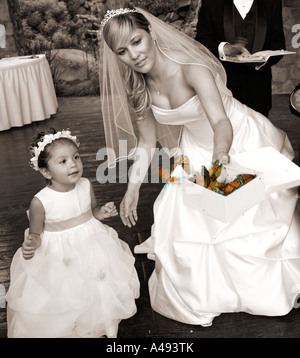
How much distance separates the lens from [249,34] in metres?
2.85

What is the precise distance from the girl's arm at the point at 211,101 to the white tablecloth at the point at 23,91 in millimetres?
4288

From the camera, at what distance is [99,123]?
6.12 meters

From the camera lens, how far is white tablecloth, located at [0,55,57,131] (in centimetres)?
586

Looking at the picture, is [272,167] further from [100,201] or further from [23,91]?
[23,91]

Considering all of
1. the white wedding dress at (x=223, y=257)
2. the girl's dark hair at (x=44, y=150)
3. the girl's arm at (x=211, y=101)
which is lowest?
the white wedding dress at (x=223, y=257)

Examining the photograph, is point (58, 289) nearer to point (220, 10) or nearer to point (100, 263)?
point (100, 263)

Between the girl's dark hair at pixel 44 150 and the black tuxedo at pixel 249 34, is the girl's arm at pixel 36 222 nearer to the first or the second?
the girl's dark hair at pixel 44 150

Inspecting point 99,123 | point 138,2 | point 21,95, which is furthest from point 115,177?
point 138,2

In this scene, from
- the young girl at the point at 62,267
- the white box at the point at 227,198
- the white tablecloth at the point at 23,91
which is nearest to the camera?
the white box at the point at 227,198

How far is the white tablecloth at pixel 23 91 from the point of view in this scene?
19.2 feet

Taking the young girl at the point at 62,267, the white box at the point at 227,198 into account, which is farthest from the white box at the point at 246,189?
the young girl at the point at 62,267

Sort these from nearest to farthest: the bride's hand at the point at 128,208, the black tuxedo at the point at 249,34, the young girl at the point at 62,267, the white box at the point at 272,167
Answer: the white box at the point at 272,167, the young girl at the point at 62,267, the bride's hand at the point at 128,208, the black tuxedo at the point at 249,34

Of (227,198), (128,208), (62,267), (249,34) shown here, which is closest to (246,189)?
(227,198)
